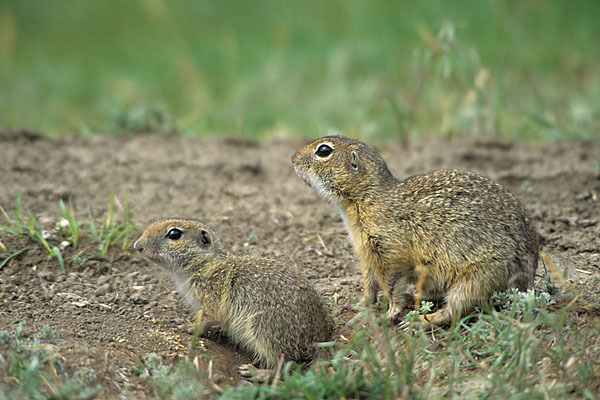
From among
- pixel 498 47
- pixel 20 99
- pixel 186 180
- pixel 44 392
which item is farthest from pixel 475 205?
pixel 20 99

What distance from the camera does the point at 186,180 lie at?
5.92 metres

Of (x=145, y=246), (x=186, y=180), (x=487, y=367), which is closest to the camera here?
(x=487, y=367)

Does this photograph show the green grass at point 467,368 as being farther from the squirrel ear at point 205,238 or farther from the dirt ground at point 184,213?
the squirrel ear at point 205,238

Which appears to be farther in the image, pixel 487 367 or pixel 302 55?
pixel 302 55

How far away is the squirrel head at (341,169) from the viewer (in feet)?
13.9

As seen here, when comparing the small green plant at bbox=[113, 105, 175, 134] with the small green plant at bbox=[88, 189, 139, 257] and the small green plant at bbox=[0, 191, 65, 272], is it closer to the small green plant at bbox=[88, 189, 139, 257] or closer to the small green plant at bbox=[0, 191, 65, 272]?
the small green plant at bbox=[88, 189, 139, 257]

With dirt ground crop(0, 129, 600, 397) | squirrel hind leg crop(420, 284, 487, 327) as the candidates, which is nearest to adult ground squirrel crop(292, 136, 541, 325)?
squirrel hind leg crop(420, 284, 487, 327)

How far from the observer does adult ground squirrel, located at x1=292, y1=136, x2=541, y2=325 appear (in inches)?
145

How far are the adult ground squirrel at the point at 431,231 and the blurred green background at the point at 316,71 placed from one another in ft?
7.97

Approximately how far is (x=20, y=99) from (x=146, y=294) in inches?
281

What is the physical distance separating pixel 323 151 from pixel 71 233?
1.78 metres

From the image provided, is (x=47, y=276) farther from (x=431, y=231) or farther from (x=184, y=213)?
(x=431, y=231)

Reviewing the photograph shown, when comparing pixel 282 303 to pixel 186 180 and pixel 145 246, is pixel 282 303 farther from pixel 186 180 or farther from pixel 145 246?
pixel 186 180

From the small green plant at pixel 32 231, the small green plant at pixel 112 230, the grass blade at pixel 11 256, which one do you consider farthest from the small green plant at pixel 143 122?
the grass blade at pixel 11 256
